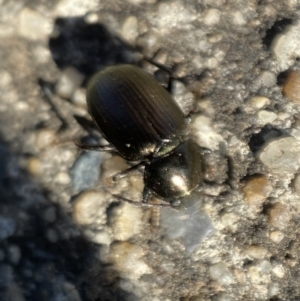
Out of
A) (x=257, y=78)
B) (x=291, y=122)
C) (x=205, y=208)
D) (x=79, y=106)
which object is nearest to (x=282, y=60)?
(x=257, y=78)

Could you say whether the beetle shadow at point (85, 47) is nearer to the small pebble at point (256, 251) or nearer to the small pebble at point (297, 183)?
the small pebble at point (297, 183)

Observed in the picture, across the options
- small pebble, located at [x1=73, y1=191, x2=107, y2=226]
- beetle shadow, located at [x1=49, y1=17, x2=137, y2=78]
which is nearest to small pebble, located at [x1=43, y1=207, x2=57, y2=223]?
small pebble, located at [x1=73, y1=191, x2=107, y2=226]

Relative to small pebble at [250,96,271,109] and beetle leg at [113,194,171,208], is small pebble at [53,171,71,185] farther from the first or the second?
small pebble at [250,96,271,109]

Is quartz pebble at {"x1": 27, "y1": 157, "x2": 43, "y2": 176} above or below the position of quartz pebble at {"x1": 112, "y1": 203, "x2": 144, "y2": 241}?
above

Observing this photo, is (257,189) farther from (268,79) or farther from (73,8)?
(73,8)

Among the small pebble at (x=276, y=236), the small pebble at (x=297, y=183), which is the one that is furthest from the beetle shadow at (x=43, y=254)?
the small pebble at (x=297, y=183)
